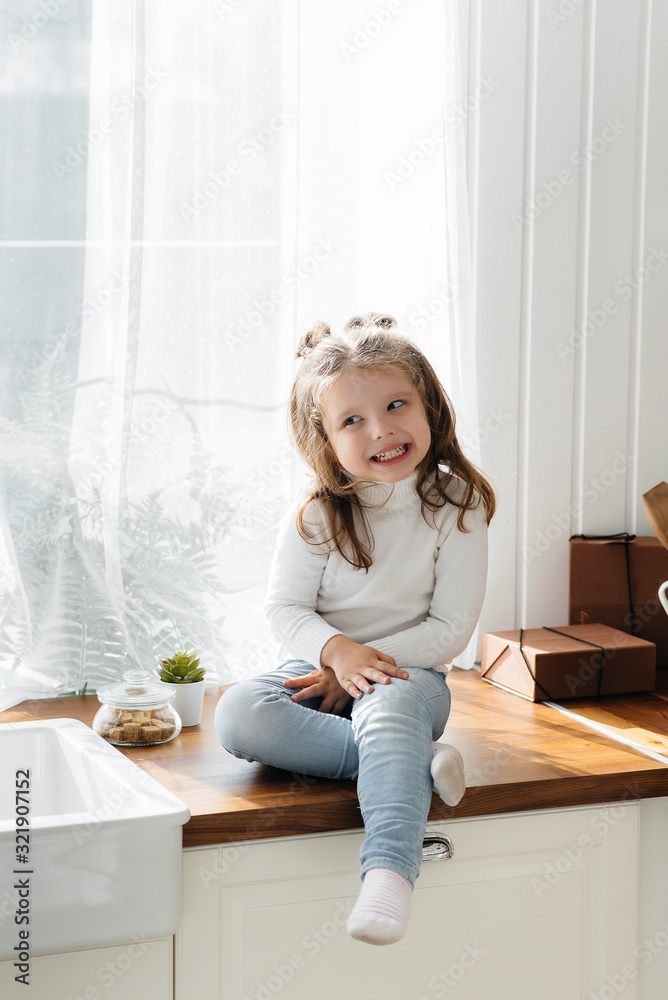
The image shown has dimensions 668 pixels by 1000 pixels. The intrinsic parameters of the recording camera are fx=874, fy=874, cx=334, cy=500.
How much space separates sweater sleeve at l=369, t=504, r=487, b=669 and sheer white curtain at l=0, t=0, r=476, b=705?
0.32m

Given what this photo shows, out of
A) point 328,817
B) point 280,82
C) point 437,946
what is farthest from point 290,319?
point 437,946

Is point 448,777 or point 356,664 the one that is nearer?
point 448,777

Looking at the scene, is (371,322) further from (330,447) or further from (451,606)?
(451,606)

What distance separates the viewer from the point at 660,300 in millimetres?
1524

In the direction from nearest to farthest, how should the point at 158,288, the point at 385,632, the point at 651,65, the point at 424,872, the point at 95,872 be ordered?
the point at 95,872 → the point at 424,872 → the point at 385,632 → the point at 158,288 → the point at 651,65

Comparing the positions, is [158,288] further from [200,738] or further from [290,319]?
[200,738]

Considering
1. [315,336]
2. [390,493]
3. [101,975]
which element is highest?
[315,336]

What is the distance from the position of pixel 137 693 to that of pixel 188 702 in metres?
0.10

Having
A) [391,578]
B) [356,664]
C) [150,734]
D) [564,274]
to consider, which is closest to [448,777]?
[356,664]

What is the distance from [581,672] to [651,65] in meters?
1.02

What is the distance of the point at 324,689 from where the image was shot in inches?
42.5

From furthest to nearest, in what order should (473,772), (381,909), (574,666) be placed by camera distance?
(574,666) < (473,772) < (381,909)

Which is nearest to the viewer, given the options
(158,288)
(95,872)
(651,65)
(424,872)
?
(95,872)

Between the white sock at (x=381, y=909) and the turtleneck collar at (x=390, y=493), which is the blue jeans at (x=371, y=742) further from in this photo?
the turtleneck collar at (x=390, y=493)
